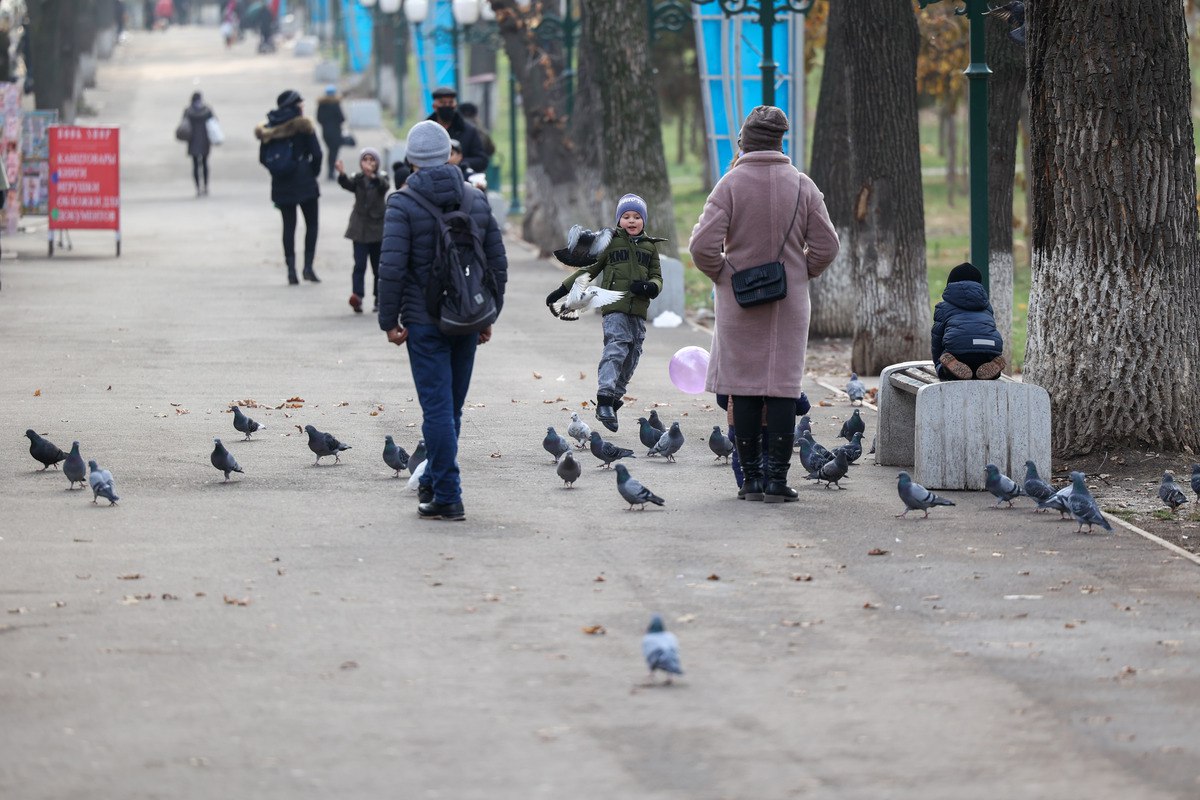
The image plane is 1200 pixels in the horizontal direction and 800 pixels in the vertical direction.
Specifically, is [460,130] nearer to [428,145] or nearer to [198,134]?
[428,145]

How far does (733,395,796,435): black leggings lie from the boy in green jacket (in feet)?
8.52

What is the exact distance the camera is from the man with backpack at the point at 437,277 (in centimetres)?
899

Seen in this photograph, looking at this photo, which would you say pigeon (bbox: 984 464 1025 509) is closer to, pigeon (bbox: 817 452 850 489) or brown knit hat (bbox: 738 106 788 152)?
pigeon (bbox: 817 452 850 489)

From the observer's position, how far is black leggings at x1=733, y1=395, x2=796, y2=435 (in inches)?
387

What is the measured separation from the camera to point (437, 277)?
8.98 m

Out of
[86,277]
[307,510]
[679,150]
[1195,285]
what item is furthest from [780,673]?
[679,150]

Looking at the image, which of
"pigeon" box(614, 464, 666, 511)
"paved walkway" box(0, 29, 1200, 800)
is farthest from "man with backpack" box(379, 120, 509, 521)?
"pigeon" box(614, 464, 666, 511)

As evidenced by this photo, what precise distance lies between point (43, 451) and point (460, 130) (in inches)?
396

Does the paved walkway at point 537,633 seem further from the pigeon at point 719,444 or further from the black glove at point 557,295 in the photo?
the black glove at point 557,295

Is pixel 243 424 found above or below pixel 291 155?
below

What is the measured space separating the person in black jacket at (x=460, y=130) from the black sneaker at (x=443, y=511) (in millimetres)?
9714

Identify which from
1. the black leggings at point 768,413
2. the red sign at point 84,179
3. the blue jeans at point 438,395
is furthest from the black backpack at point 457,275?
the red sign at point 84,179

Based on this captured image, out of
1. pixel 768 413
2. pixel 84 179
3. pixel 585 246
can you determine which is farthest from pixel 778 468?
pixel 84 179

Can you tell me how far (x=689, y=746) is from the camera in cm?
570
